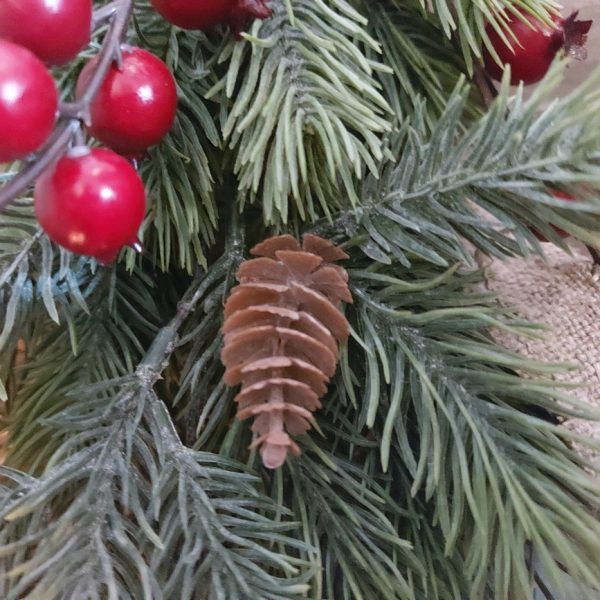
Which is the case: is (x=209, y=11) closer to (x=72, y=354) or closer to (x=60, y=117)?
(x=60, y=117)

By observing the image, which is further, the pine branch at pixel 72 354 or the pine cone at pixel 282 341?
the pine branch at pixel 72 354

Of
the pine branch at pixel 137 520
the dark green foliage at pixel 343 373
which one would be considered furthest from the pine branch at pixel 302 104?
the pine branch at pixel 137 520

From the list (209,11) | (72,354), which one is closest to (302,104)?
(209,11)

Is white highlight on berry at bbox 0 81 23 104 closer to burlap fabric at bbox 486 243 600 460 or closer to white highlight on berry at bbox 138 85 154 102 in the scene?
white highlight on berry at bbox 138 85 154 102

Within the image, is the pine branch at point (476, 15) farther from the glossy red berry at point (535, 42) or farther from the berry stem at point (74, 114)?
the berry stem at point (74, 114)

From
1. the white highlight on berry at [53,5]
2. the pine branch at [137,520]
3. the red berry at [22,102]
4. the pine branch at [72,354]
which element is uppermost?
the white highlight on berry at [53,5]
